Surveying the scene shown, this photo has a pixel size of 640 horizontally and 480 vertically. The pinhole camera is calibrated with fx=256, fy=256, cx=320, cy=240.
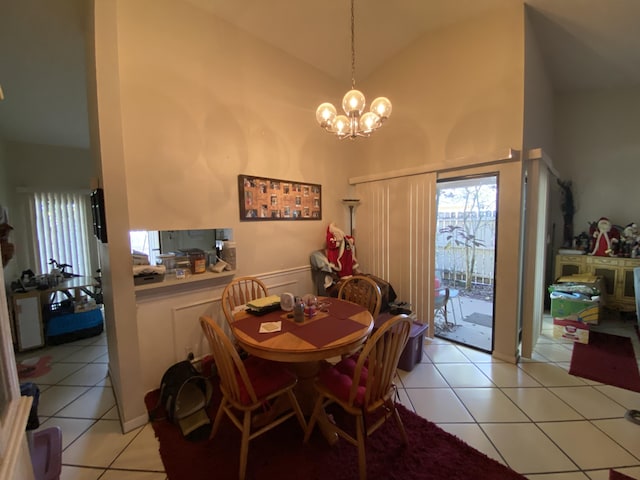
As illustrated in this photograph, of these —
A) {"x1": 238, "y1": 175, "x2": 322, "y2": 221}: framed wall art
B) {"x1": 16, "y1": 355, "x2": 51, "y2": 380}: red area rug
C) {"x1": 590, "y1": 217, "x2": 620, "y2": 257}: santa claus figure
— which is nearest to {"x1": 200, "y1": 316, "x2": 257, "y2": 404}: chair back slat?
{"x1": 238, "y1": 175, "x2": 322, "y2": 221}: framed wall art

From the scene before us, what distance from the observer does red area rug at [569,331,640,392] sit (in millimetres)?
2225

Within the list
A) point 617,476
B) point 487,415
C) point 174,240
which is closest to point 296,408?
point 487,415

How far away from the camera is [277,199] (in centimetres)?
286

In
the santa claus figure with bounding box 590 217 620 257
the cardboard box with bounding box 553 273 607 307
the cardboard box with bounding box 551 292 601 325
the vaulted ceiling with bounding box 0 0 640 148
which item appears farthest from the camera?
the santa claus figure with bounding box 590 217 620 257

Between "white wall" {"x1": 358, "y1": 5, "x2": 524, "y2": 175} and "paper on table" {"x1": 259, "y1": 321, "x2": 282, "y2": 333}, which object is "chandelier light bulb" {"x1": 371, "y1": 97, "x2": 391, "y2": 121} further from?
"paper on table" {"x1": 259, "y1": 321, "x2": 282, "y2": 333}

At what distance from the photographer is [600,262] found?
350 centimetres

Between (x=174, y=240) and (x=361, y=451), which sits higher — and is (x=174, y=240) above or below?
above

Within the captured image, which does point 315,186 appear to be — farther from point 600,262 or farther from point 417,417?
point 600,262

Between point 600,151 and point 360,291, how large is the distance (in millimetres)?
4219

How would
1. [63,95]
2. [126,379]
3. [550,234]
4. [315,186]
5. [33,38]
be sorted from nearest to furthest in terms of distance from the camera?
[126,379]
[33,38]
[63,95]
[315,186]
[550,234]

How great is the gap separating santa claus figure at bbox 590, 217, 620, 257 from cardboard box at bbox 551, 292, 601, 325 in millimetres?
1066

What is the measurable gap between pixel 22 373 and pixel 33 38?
297 centimetres

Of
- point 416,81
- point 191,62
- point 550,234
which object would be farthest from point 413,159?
point 550,234

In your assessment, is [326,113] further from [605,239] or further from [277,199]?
[605,239]
